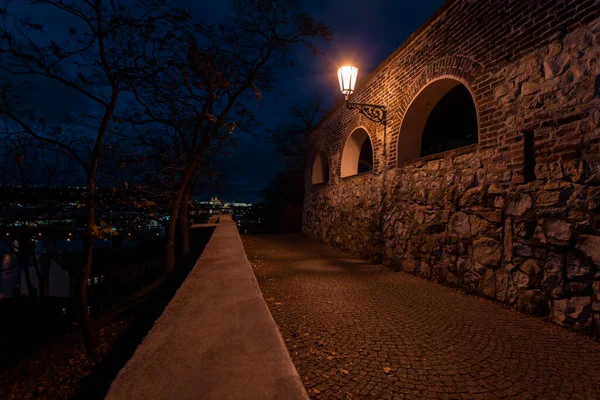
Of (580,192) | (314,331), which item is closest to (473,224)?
(580,192)

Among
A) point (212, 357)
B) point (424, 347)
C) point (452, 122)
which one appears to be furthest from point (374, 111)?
point (212, 357)

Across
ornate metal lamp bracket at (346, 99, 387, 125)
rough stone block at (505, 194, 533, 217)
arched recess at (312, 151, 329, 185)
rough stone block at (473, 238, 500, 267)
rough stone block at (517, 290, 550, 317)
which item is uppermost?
ornate metal lamp bracket at (346, 99, 387, 125)

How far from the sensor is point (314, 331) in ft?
8.19

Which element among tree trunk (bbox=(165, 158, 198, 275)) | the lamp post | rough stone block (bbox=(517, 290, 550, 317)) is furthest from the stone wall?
tree trunk (bbox=(165, 158, 198, 275))

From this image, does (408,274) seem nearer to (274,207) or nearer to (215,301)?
(215,301)

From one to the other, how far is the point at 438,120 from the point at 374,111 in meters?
2.44

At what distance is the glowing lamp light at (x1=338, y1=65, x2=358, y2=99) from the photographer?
5527mm

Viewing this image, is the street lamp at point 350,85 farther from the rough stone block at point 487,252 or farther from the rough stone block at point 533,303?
the rough stone block at point 533,303

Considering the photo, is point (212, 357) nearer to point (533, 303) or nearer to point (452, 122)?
point (533, 303)

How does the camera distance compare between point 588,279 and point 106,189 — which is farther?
point 106,189

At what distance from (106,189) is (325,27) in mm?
5350

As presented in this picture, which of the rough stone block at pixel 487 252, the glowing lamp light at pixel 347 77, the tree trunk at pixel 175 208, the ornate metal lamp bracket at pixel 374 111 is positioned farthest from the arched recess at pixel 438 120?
the tree trunk at pixel 175 208

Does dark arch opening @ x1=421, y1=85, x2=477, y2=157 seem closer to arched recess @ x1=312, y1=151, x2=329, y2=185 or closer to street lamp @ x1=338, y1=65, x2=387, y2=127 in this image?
street lamp @ x1=338, y1=65, x2=387, y2=127

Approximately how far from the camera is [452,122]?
23.8 feet
